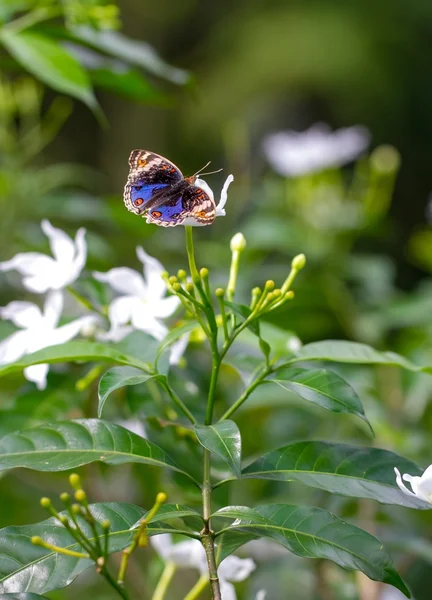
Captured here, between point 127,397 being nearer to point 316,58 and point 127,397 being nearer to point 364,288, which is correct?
point 364,288

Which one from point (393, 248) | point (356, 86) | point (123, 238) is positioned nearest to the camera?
point (123, 238)

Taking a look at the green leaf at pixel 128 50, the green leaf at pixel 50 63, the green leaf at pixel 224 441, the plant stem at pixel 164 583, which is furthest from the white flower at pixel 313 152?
the green leaf at pixel 224 441

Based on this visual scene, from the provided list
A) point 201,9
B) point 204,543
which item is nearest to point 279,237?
point 204,543

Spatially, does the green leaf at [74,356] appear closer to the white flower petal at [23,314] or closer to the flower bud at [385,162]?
the white flower petal at [23,314]

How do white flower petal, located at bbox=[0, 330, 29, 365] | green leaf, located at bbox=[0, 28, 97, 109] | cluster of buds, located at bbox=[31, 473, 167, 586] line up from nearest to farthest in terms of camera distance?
cluster of buds, located at bbox=[31, 473, 167, 586]
white flower petal, located at bbox=[0, 330, 29, 365]
green leaf, located at bbox=[0, 28, 97, 109]

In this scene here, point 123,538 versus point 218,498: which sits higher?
point 123,538

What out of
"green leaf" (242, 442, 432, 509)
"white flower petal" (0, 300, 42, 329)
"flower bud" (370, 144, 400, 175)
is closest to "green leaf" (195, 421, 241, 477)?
"green leaf" (242, 442, 432, 509)

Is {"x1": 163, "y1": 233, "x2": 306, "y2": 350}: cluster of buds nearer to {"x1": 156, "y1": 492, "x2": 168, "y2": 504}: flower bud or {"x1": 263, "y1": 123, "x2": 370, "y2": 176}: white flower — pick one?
{"x1": 156, "y1": 492, "x2": 168, "y2": 504}: flower bud

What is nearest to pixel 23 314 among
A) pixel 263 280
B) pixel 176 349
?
pixel 176 349
